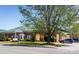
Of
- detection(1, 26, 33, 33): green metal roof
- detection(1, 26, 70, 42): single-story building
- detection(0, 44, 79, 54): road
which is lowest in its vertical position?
detection(0, 44, 79, 54): road

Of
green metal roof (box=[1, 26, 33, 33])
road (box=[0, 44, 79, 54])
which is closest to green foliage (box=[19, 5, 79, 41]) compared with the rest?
green metal roof (box=[1, 26, 33, 33])

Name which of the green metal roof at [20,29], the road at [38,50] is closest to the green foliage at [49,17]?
the green metal roof at [20,29]

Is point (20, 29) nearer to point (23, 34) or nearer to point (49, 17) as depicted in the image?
point (23, 34)

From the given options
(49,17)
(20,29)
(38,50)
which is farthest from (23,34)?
(49,17)

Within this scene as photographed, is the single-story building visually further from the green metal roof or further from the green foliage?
the green foliage

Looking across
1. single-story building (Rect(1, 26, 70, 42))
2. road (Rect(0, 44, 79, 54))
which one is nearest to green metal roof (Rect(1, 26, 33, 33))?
single-story building (Rect(1, 26, 70, 42))

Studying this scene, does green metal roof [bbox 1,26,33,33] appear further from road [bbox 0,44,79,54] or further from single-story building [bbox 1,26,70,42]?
road [bbox 0,44,79,54]

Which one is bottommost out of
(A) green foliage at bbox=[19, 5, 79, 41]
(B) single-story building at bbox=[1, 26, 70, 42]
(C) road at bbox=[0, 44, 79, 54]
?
(C) road at bbox=[0, 44, 79, 54]

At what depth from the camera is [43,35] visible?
709 cm

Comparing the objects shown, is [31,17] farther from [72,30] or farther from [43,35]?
[72,30]

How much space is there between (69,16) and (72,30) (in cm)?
34

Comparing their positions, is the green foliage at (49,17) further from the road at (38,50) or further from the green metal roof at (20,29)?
the road at (38,50)

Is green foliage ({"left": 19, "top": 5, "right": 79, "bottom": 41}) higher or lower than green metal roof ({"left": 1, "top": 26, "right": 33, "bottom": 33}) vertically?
higher

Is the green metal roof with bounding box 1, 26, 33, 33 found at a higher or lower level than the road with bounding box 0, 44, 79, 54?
higher
